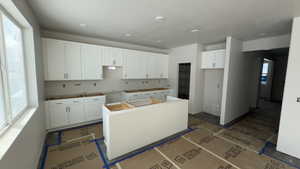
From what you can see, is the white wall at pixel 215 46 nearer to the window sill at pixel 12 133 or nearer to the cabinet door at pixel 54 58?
the cabinet door at pixel 54 58

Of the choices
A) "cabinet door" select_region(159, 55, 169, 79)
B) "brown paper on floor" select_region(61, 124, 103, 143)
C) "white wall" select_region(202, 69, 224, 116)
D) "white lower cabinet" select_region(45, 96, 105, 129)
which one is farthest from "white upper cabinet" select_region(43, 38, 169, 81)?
"white wall" select_region(202, 69, 224, 116)

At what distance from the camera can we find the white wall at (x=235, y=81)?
3.62 meters

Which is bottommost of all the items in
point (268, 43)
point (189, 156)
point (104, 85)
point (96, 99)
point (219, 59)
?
point (189, 156)

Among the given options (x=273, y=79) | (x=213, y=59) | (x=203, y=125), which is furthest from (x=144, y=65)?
(x=273, y=79)

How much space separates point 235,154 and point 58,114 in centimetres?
441

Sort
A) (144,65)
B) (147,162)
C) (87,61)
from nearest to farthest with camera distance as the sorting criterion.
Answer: (147,162) < (87,61) < (144,65)

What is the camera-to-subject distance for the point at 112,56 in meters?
4.16

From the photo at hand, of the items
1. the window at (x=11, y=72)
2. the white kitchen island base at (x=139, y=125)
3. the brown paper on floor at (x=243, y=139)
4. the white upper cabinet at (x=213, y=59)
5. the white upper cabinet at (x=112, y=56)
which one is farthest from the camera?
the white upper cabinet at (x=213, y=59)

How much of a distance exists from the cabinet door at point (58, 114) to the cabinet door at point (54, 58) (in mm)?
752

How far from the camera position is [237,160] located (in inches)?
91.0

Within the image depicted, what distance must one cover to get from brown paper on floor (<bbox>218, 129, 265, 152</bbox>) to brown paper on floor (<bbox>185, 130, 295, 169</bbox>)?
0.75 ft

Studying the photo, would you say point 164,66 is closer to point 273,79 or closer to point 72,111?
point 72,111

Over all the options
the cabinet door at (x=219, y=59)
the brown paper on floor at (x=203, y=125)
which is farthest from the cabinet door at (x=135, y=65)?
the cabinet door at (x=219, y=59)

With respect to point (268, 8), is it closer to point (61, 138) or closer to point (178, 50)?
point (178, 50)
